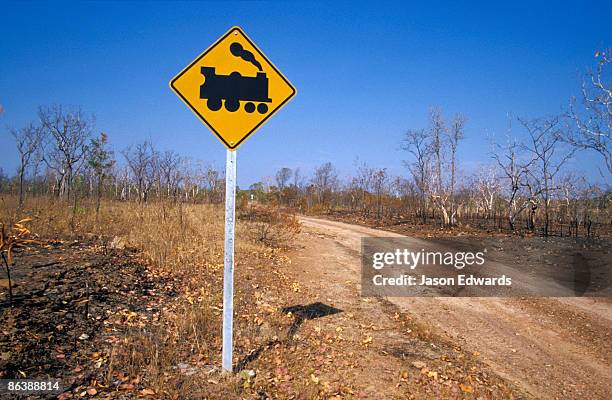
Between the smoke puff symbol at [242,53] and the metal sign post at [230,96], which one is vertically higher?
the smoke puff symbol at [242,53]

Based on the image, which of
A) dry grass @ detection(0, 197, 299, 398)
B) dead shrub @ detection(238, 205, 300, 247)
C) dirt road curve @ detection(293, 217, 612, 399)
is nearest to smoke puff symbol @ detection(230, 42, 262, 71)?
dry grass @ detection(0, 197, 299, 398)

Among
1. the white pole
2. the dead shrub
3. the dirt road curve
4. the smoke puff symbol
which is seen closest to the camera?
the white pole

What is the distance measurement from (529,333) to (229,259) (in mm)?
4690

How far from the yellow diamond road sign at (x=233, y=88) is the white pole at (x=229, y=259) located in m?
0.22

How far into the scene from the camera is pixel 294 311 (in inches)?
209

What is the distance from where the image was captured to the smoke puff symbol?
127 inches

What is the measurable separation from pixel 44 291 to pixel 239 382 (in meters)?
3.38

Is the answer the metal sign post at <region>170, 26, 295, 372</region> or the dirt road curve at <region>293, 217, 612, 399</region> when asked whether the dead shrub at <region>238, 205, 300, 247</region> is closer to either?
the dirt road curve at <region>293, 217, 612, 399</region>

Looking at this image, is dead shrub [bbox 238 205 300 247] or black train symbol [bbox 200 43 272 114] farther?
dead shrub [bbox 238 205 300 247]

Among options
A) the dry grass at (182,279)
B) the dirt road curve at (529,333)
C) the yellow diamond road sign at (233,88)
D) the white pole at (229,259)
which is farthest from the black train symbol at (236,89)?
the dirt road curve at (529,333)

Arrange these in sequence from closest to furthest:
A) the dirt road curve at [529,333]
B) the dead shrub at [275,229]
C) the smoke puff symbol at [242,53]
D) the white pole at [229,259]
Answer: the white pole at [229,259] → the smoke puff symbol at [242,53] → the dirt road curve at [529,333] → the dead shrub at [275,229]

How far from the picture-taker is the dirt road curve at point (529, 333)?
3.64 metres

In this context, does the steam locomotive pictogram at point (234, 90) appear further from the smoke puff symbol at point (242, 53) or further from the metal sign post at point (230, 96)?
the smoke puff symbol at point (242, 53)

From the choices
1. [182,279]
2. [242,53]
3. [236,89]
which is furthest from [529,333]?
[182,279]
